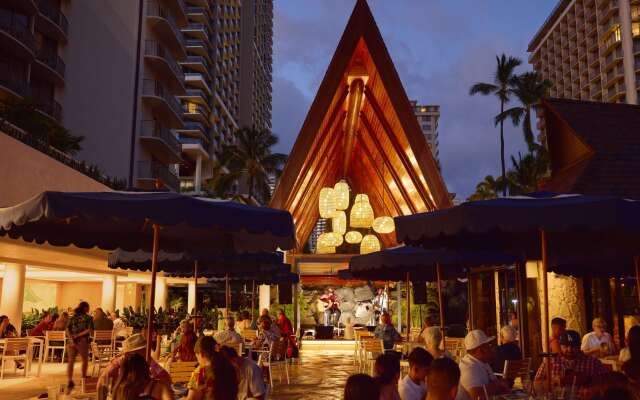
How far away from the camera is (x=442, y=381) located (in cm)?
328

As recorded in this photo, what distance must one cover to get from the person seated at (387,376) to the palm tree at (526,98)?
39518mm

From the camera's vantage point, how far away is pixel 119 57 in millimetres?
33688

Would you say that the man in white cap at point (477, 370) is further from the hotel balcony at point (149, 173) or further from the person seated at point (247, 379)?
the hotel balcony at point (149, 173)

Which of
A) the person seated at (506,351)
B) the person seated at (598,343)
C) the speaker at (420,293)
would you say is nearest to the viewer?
the person seated at (506,351)

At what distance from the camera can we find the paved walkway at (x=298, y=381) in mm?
10041

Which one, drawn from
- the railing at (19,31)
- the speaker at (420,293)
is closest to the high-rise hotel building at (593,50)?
the speaker at (420,293)

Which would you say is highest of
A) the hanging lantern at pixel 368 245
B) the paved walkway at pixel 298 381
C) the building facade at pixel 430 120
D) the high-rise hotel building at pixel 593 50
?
the building facade at pixel 430 120

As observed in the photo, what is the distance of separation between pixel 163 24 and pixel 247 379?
120 feet

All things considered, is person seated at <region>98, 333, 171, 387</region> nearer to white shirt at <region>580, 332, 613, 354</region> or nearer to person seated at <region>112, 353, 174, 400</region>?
person seated at <region>112, 353, 174, 400</region>

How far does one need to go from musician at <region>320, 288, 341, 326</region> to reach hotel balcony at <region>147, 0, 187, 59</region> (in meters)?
21.3

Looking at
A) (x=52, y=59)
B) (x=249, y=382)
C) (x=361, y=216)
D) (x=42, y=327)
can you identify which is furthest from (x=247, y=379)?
(x=52, y=59)

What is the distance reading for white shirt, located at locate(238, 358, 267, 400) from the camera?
5.02m

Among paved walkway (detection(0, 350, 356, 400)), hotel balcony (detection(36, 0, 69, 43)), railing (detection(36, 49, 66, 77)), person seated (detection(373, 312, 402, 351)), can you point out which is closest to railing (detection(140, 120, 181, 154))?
railing (detection(36, 49, 66, 77))

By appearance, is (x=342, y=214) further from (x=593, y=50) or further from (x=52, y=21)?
(x=593, y=50)
